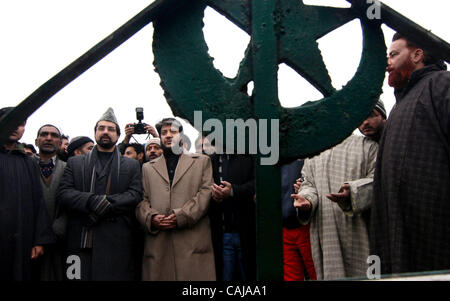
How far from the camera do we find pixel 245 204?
375 cm

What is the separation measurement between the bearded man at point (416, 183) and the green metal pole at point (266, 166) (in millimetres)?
975

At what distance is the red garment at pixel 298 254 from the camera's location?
3531mm

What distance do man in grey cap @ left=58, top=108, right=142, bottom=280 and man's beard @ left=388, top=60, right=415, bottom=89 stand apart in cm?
209

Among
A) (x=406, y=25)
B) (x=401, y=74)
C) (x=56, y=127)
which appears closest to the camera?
(x=406, y=25)

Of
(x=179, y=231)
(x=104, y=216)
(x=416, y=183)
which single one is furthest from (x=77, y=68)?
(x=179, y=231)

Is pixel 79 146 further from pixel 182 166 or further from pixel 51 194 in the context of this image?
pixel 182 166

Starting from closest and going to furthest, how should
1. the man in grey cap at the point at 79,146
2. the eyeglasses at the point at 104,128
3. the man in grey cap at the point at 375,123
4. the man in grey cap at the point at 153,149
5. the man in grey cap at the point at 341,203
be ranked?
the man in grey cap at the point at 341,203 → the man in grey cap at the point at 375,123 → the eyeglasses at the point at 104,128 → the man in grey cap at the point at 79,146 → the man in grey cap at the point at 153,149

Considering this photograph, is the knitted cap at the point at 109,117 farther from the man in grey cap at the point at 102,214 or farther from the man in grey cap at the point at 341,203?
the man in grey cap at the point at 341,203

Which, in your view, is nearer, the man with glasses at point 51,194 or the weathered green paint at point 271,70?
the weathered green paint at point 271,70

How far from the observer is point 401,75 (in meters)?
2.56

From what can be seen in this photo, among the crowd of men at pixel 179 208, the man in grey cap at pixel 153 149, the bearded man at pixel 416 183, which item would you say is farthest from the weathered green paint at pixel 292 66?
the man in grey cap at pixel 153 149

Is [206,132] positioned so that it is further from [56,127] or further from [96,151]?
[56,127]

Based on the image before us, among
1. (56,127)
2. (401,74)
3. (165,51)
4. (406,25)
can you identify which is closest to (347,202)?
(401,74)
